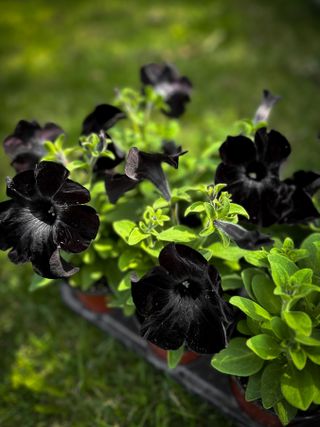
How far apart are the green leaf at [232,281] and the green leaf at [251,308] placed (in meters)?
0.21

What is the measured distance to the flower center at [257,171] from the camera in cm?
158

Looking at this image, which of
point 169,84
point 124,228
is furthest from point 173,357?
point 169,84

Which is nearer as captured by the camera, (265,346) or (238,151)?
(265,346)

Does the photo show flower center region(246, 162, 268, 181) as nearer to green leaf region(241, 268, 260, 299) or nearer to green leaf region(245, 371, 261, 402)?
green leaf region(241, 268, 260, 299)

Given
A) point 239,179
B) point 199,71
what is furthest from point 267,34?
point 239,179

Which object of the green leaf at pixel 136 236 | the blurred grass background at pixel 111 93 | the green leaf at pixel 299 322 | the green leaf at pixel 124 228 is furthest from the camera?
the blurred grass background at pixel 111 93

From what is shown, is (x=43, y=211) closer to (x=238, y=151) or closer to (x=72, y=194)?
(x=72, y=194)

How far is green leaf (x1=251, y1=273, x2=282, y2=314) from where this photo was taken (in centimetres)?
138

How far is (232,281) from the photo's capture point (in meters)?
1.56

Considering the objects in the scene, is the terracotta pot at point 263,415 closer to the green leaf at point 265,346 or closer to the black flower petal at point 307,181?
the green leaf at point 265,346

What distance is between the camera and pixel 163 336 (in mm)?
1343

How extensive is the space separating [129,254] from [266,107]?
27.7 inches

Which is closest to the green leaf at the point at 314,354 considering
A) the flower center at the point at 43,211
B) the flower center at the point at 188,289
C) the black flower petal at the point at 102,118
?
the flower center at the point at 188,289

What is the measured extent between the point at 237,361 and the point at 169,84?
43.7 inches
